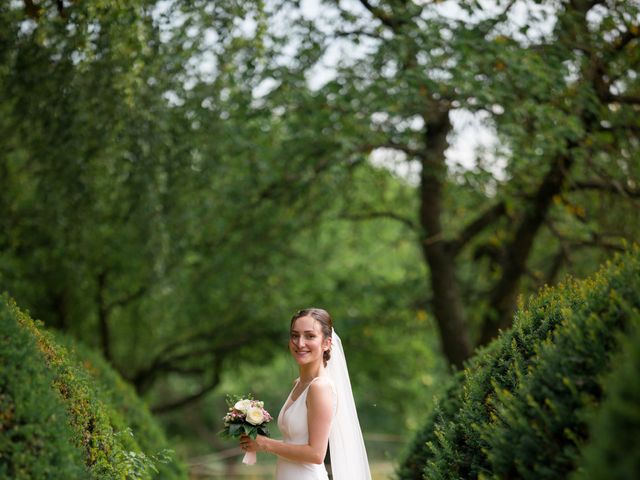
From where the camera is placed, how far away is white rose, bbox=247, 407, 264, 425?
15.2ft

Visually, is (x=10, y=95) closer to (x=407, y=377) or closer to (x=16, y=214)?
(x=16, y=214)

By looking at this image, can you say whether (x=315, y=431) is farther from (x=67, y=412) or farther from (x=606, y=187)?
(x=606, y=187)

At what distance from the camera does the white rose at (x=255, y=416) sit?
182 inches

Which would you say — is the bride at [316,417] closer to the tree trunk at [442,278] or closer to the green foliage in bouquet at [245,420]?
the green foliage in bouquet at [245,420]

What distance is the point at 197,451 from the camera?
91.8 feet

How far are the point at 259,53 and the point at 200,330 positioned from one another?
8729 millimetres

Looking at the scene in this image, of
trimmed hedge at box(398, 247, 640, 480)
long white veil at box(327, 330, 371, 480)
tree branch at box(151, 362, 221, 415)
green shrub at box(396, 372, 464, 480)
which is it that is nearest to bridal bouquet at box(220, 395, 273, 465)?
long white veil at box(327, 330, 371, 480)

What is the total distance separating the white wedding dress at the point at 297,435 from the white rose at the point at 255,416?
0.17m

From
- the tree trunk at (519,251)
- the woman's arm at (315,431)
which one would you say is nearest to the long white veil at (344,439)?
the woman's arm at (315,431)

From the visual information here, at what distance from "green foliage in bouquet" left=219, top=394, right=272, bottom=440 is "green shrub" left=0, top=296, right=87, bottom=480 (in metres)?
0.97

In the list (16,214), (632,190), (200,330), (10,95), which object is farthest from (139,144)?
(200,330)

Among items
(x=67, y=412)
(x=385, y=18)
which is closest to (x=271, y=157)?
(x=385, y=18)

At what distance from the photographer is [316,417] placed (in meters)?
4.50

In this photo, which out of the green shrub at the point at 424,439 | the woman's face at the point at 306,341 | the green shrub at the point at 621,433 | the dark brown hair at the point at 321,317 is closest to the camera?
the green shrub at the point at 621,433
